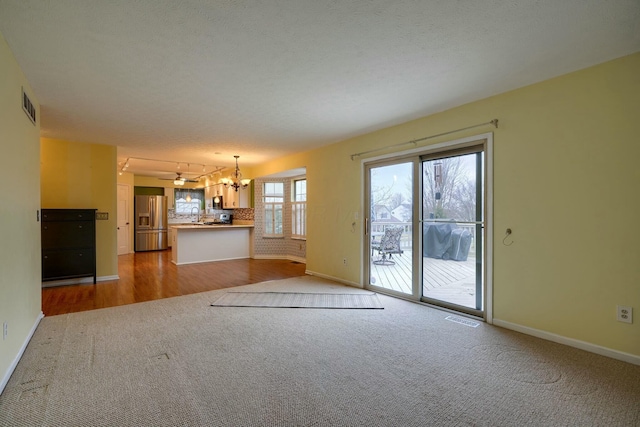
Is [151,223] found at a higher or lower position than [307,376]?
higher

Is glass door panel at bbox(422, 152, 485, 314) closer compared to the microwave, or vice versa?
glass door panel at bbox(422, 152, 485, 314)

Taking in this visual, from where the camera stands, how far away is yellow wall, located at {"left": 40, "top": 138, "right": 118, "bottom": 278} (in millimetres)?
5160

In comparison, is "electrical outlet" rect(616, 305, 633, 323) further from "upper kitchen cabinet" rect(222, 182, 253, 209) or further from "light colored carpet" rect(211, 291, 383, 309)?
"upper kitchen cabinet" rect(222, 182, 253, 209)

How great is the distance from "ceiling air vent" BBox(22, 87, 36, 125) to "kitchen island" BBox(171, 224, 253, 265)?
418cm

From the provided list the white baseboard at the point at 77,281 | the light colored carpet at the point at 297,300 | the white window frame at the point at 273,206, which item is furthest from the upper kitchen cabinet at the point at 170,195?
the light colored carpet at the point at 297,300

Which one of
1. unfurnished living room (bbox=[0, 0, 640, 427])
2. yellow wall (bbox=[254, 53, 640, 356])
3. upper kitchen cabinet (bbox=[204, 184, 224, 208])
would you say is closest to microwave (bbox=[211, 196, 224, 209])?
upper kitchen cabinet (bbox=[204, 184, 224, 208])

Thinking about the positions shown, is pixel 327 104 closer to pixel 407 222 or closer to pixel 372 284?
pixel 407 222

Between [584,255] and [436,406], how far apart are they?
2.03m

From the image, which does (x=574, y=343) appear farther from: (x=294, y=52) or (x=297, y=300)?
(x=294, y=52)

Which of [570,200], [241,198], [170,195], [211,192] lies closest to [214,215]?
[211,192]

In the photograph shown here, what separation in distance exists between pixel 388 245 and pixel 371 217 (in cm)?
52

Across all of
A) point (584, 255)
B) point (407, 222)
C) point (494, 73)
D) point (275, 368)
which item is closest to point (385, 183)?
point (407, 222)

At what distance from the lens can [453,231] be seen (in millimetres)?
3881

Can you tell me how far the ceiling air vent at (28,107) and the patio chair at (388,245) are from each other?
4439 millimetres
